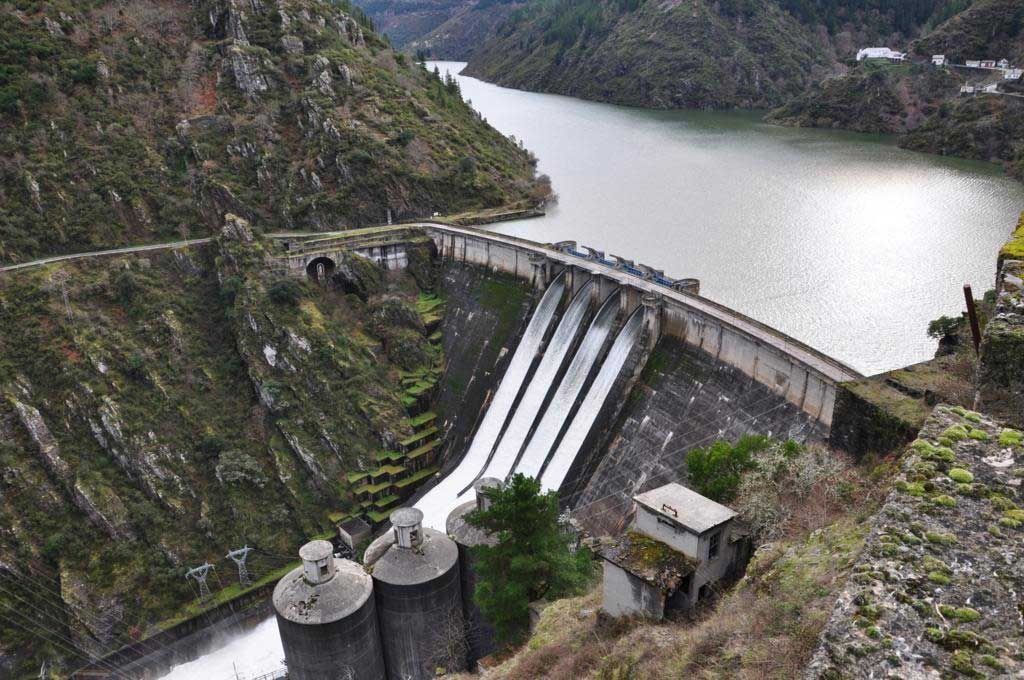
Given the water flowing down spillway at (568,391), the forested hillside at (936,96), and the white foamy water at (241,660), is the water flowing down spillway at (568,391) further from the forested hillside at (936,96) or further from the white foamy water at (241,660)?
the forested hillside at (936,96)

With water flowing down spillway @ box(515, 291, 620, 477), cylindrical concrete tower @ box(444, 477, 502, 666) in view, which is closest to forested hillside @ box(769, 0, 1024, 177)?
water flowing down spillway @ box(515, 291, 620, 477)

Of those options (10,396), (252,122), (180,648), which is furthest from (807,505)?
(252,122)

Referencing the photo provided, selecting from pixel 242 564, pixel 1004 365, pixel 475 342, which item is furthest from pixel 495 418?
pixel 1004 365

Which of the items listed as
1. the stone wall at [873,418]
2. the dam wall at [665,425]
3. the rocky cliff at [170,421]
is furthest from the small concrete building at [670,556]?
the rocky cliff at [170,421]

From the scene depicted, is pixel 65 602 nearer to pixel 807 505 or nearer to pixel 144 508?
pixel 144 508

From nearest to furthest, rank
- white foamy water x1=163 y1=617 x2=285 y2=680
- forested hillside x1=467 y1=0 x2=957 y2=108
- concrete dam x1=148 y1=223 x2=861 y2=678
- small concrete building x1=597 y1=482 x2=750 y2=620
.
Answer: small concrete building x1=597 y1=482 x2=750 y2=620, concrete dam x1=148 y1=223 x2=861 y2=678, white foamy water x1=163 y1=617 x2=285 y2=680, forested hillside x1=467 y1=0 x2=957 y2=108

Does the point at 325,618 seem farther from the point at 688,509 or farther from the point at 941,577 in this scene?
the point at 941,577

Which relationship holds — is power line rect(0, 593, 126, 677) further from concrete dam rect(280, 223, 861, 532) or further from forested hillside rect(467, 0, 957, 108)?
forested hillside rect(467, 0, 957, 108)

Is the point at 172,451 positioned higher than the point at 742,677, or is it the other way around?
the point at 742,677
